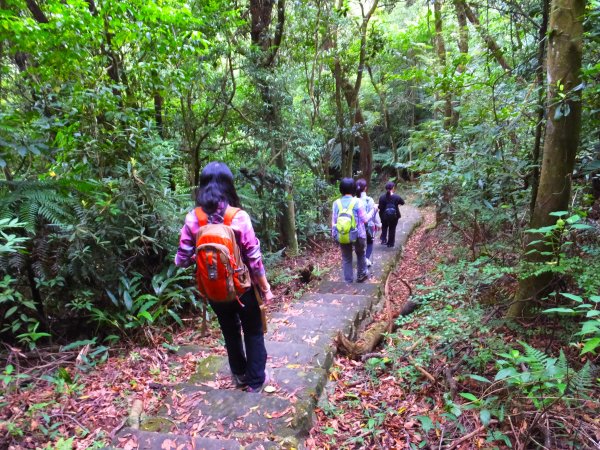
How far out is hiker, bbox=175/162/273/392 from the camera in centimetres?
283

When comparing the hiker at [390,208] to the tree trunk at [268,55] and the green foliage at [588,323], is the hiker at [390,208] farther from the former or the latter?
the green foliage at [588,323]

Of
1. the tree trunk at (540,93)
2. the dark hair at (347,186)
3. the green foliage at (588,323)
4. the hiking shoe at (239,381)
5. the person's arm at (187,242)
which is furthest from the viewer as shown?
the dark hair at (347,186)

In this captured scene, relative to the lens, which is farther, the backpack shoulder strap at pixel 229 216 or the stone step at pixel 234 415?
the backpack shoulder strap at pixel 229 216

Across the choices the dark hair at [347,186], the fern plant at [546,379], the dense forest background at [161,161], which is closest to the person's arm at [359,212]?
the dark hair at [347,186]

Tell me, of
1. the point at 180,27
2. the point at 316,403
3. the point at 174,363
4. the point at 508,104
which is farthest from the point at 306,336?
the point at 180,27

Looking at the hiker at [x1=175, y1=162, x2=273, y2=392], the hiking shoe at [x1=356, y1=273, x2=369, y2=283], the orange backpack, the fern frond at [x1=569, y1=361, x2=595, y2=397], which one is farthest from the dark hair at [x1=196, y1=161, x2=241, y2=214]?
the hiking shoe at [x1=356, y1=273, x2=369, y2=283]

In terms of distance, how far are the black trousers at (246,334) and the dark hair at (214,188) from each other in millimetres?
780

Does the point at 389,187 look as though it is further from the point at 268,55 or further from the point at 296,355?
the point at 296,355

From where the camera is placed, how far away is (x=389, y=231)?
9.60 metres

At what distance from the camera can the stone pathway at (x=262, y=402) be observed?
2668mm

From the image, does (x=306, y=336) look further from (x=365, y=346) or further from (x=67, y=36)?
(x=67, y=36)

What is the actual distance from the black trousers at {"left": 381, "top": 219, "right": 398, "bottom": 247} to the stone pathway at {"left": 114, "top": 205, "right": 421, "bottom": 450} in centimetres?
477

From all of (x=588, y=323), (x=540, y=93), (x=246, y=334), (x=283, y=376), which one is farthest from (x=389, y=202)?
(x=588, y=323)

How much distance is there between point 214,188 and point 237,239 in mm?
448
